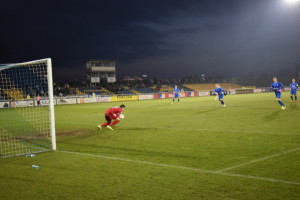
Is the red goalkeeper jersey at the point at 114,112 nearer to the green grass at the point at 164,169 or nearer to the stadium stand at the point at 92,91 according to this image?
the green grass at the point at 164,169

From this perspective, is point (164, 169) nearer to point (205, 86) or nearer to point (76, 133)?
point (76, 133)

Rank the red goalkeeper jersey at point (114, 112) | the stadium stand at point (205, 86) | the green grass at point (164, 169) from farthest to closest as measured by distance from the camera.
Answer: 1. the stadium stand at point (205, 86)
2. the red goalkeeper jersey at point (114, 112)
3. the green grass at point (164, 169)

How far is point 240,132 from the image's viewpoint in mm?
11961

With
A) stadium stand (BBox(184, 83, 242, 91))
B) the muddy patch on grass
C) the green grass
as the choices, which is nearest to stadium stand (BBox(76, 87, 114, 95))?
stadium stand (BBox(184, 83, 242, 91))

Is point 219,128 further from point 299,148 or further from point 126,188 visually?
point 126,188

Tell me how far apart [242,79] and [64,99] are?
61744 millimetres

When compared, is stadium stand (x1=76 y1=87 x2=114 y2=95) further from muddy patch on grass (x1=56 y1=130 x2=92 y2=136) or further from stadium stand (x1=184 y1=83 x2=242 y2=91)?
muddy patch on grass (x1=56 y1=130 x2=92 y2=136)

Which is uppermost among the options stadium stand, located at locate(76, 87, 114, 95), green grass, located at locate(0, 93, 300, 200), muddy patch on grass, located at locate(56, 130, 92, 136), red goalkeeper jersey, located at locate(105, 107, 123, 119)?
stadium stand, located at locate(76, 87, 114, 95)

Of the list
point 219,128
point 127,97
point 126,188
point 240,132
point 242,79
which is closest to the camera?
point 126,188

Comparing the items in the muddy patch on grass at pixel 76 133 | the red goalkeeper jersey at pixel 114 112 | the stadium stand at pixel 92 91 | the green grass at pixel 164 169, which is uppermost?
the stadium stand at pixel 92 91

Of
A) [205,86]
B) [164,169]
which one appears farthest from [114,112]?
[205,86]

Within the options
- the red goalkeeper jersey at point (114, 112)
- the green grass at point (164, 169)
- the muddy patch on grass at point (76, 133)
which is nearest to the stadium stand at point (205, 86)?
the red goalkeeper jersey at point (114, 112)

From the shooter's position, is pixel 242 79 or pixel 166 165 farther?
pixel 242 79

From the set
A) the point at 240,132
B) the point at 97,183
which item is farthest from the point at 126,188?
the point at 240,132
